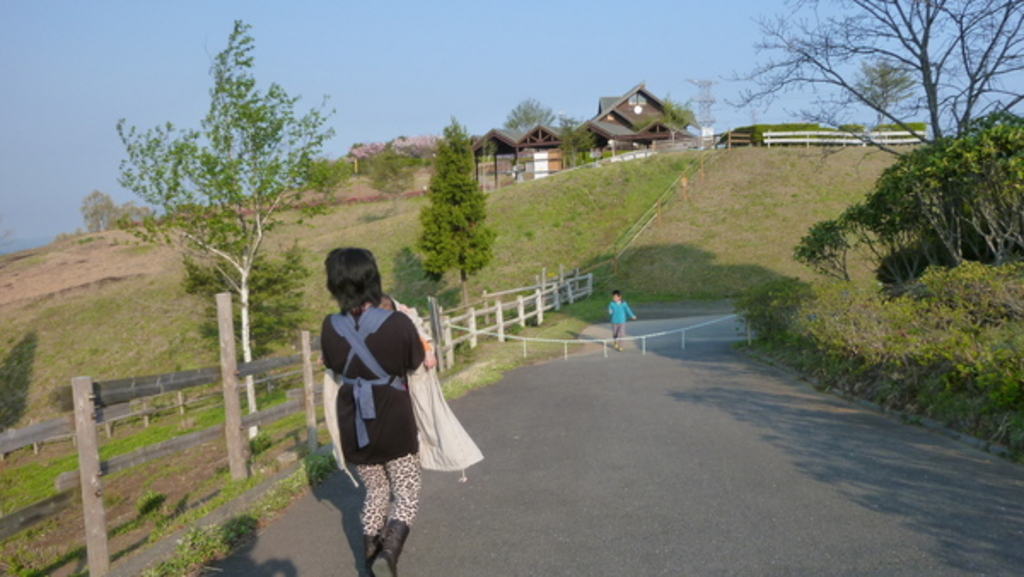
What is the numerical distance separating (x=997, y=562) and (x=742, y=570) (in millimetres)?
1322

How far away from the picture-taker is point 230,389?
7234mm

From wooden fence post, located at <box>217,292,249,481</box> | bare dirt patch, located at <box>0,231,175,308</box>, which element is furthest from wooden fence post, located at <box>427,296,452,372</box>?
bare dirt patch, located at <box>0,231,175,308</box>

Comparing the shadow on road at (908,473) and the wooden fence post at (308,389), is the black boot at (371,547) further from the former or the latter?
the wooden fence post at (308,389)

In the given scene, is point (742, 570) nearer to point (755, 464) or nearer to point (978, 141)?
point (755, 464)

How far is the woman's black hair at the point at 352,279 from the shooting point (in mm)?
4215

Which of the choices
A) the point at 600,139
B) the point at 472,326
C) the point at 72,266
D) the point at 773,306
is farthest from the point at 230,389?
the point at 600,139

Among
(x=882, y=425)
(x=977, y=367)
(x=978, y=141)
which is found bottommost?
(x=882, y=425)

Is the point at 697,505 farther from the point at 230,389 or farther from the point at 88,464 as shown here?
the point at 230,389

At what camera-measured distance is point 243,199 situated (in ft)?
54.2

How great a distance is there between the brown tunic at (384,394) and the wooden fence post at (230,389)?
3.19 meters

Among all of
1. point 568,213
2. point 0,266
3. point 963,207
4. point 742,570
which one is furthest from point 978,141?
point 0,266

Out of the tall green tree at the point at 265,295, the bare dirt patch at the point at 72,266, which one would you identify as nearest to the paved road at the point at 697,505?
the tall green tree at the point at 265,295

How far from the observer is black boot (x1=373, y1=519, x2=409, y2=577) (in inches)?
159

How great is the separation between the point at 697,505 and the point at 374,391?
8.50 ft
